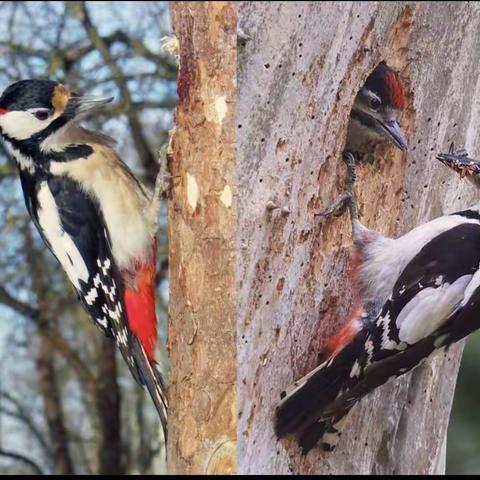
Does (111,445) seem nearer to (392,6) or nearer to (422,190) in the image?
(422,190)

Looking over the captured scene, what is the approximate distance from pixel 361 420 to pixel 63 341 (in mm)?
2203

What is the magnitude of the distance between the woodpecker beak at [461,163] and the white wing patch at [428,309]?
0.22 m

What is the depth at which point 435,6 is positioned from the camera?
1.79 metres

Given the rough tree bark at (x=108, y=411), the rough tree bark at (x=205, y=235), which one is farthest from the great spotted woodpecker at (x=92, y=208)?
the rough tree bark at (x=108, y=411)

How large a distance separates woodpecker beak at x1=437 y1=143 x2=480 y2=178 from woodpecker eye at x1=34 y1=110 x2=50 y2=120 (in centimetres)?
77

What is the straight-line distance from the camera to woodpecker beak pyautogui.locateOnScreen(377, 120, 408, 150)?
69.1 inches

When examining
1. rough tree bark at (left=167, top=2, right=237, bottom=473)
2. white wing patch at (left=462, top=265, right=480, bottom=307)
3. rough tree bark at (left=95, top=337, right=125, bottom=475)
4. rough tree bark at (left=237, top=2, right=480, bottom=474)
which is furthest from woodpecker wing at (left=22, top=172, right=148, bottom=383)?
rough tree bark at (left=95, top=337, right=125, bottom=475)

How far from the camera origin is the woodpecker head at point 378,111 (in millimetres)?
1735

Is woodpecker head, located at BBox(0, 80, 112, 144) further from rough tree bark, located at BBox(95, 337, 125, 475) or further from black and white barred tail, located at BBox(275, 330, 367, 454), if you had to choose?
rough tree bark, located at BBox(95, 337, 125, 475)

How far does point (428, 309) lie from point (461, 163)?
1.03ft

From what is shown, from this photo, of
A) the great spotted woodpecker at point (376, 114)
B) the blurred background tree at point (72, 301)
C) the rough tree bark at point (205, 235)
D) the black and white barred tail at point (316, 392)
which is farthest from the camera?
the blurred background tree at point (72, 301)

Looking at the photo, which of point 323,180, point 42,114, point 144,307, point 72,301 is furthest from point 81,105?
point 72,301

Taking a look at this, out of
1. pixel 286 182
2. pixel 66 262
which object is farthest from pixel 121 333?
pixel 286 182

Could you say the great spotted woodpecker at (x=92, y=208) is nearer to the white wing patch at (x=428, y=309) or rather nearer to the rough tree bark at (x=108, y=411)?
the white wing patch at (x=428, y=309)
